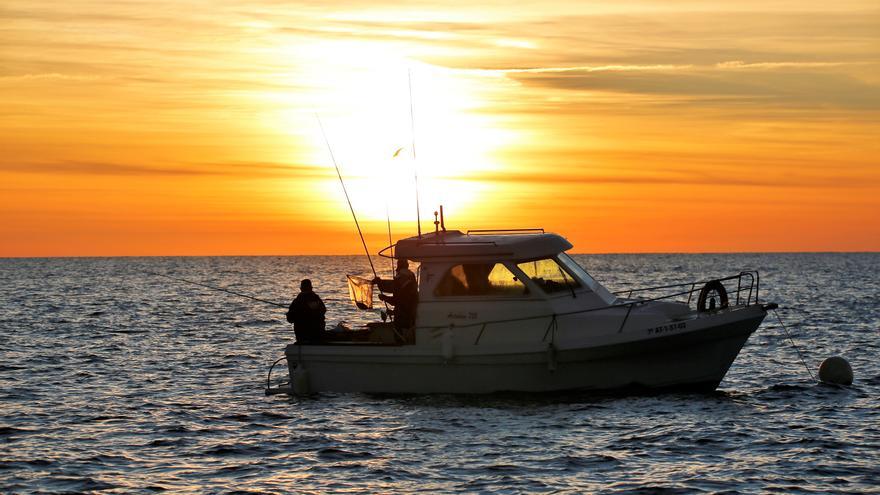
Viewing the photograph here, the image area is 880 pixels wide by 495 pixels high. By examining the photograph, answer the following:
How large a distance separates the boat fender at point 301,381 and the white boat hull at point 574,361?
2.64ft

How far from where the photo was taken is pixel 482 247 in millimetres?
19562

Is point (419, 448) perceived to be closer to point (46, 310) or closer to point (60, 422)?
point (60, 422)

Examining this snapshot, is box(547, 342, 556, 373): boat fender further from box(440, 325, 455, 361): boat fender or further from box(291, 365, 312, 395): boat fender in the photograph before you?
box(291, 365, 312, 395): boat fender

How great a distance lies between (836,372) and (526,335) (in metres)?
7.19

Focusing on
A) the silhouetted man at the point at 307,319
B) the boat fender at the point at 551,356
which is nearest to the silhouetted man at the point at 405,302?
the silhouetted man at the point at 307,319

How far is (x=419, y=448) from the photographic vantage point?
53.3 feet

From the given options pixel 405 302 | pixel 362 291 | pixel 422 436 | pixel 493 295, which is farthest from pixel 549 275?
pixel 422 436

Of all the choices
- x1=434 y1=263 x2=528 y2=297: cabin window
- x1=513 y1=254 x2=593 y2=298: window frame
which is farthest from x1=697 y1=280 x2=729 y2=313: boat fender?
x1=434 y1=263 x2=528 y2=297: cabin window

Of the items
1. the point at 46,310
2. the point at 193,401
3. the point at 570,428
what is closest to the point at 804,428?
the point at 570,428

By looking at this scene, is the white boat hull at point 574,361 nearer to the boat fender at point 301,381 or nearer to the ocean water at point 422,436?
the ocean water at point 422,436

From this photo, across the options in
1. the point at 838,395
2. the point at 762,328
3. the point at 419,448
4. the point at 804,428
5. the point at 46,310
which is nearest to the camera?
the point at 419,448

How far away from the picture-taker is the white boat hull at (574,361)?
1878 cm

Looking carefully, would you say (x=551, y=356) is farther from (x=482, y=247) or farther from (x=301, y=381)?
(x=301, y=381)

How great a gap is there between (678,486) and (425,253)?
7.29m
